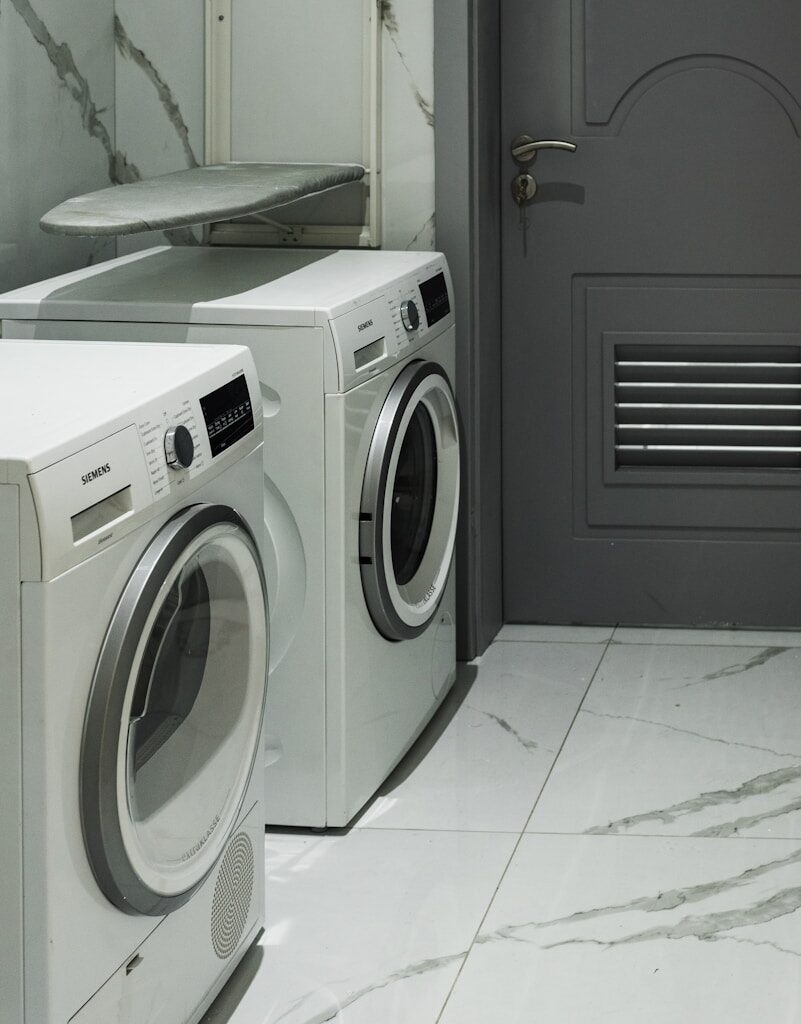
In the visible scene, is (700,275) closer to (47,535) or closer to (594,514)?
(594,514)

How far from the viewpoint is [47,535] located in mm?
1280

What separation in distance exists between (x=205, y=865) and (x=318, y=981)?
0.33 metres

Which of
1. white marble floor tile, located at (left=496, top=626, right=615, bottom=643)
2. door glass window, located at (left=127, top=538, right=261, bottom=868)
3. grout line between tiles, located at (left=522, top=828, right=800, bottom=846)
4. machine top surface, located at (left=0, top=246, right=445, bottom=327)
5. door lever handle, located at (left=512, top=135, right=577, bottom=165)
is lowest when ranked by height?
grout line between tiles, located at (left=522, top=828, right=800, bottom=846)

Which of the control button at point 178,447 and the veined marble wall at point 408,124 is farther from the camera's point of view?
the veined marble wall at point 408,124

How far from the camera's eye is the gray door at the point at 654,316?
10.3 ft

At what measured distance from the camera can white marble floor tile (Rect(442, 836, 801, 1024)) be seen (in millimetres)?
1802

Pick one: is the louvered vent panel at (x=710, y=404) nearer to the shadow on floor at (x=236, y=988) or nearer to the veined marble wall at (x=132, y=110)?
the veined marble wall at (x=132, y=110)

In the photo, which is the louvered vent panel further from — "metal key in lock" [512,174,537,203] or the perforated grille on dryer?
the perforated grille on dryer

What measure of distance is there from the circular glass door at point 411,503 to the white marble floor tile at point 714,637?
732 mm

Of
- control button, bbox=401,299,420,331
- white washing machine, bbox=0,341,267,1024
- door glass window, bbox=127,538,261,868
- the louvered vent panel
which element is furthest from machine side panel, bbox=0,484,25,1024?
the louvered vent panel

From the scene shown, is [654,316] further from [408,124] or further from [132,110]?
[132,110]

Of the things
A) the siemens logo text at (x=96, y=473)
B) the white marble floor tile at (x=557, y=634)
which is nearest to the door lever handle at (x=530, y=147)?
the white marble floor tile at (x=557, y=634)

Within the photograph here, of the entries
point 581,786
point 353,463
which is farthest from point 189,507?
point 581,786

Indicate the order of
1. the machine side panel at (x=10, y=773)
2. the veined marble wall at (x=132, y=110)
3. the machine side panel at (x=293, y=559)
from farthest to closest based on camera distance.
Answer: the veined marble wall at (x=132, y=110) → the machine side panel at (x=293, y=559) → the machine side panel at (x=10, y=773)
